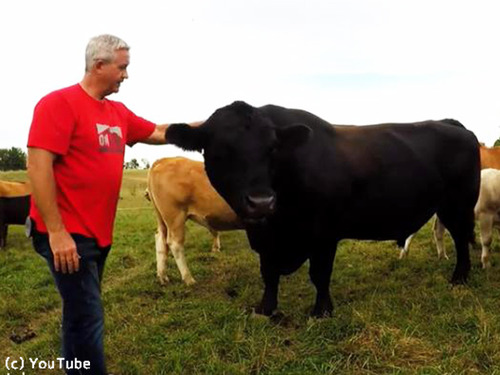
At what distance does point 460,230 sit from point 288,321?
2826 mm

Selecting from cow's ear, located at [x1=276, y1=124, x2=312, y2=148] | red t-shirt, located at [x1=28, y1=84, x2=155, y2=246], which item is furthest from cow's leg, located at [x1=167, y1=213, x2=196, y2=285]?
red t-shirt, located at [x1=28, y1=84, x2=155, y2=246]

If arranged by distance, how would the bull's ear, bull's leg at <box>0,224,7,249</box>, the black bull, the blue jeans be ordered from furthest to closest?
1. bull's leg at <box>0,224,7,249</box>
2. the bull's ear
3. the black bull
4. the blue jeans

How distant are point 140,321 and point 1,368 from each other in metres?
1.35

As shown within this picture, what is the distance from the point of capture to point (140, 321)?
5402mm

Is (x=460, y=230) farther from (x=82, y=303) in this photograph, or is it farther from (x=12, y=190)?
(x=12, y=190)

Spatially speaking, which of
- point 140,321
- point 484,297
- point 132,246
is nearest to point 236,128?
point 140,321

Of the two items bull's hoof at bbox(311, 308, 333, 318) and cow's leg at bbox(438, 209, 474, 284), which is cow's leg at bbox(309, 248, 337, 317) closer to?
bull's hoof at bbox(311, 308, 333, 318)

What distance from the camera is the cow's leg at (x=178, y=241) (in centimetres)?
713

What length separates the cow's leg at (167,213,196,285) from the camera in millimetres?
7127

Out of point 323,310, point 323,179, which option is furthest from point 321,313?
point 323,179

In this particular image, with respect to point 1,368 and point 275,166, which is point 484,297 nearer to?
point 275,166

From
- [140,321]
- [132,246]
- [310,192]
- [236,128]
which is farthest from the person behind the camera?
[132,246]

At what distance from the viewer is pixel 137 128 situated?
4094 mm

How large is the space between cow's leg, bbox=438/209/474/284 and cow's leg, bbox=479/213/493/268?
40 cm
